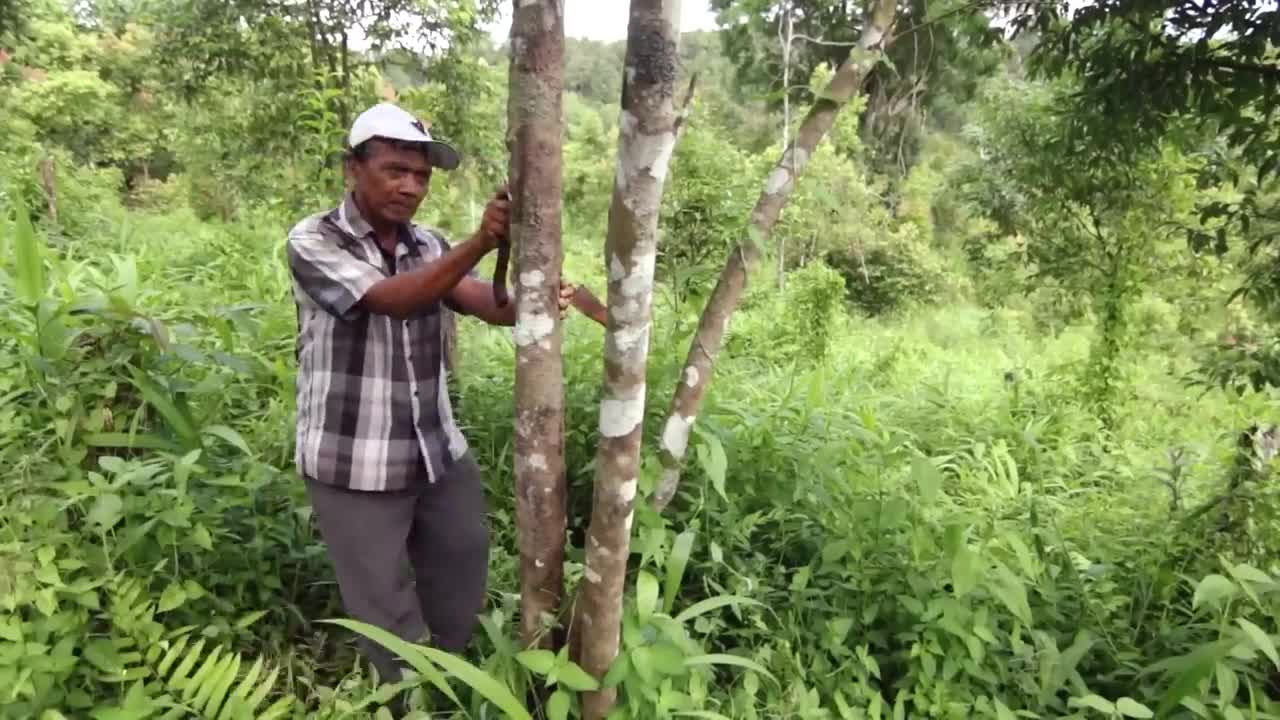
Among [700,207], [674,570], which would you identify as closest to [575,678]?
[674,570]

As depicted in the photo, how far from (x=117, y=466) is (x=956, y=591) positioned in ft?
7.28

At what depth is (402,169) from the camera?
1.86 m

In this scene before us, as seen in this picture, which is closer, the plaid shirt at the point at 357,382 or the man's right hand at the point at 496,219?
the man's right hand at the point at 496,219

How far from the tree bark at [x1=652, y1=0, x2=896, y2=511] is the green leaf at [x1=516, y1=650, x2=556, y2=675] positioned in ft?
2.40

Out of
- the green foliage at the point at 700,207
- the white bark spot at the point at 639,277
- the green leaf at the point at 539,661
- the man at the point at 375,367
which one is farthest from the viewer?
the green foliage at the point at 700,207

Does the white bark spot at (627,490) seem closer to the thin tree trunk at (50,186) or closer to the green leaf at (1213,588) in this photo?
the green leaf at (1213,588)

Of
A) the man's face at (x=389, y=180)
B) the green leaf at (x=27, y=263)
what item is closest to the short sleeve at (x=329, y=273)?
the man's face at (x=389, y=180)

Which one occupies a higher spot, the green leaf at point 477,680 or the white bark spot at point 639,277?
the white bark spot at point 639,277

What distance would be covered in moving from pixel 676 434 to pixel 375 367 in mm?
857

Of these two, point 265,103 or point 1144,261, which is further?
point 265,103

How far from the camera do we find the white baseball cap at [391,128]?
5.86ft

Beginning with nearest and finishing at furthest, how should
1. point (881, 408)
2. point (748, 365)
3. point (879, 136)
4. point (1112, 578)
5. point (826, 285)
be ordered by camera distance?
1. point (1112, 578)
2. point (881, 408)
3. point (748, 365)
4. point (826, 285)
5. point (879, 136)

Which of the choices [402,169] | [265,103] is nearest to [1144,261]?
[402,169]

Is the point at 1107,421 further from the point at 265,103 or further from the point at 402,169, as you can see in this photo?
the point at 265,103
